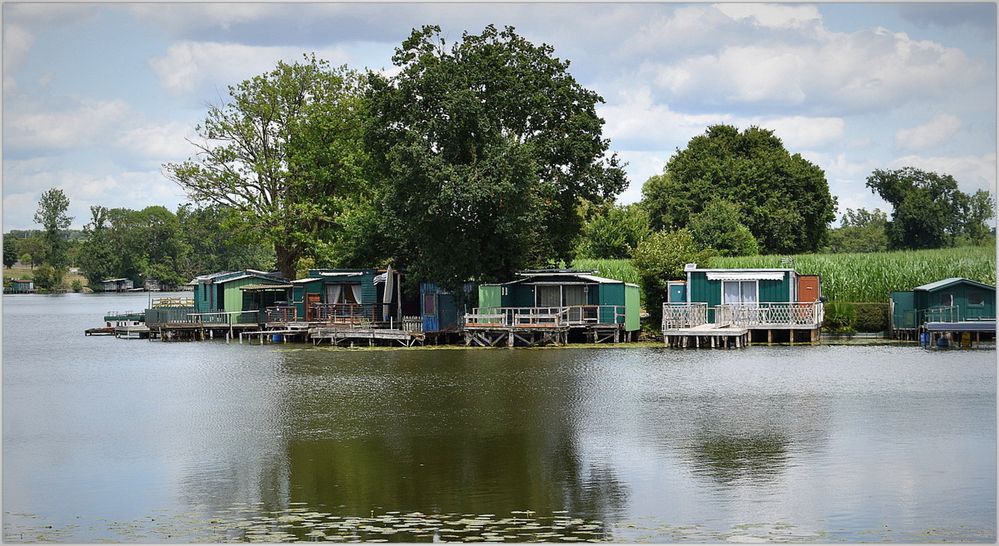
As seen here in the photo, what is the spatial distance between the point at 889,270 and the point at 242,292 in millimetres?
38478

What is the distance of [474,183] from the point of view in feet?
165

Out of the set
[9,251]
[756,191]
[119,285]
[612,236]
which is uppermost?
[9,251]

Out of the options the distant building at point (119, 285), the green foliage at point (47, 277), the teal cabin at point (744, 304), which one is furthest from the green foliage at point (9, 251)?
the teal cabin at point (744, 304)

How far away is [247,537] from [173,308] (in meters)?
53.6

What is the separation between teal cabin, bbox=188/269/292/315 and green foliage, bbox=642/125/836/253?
3427cm

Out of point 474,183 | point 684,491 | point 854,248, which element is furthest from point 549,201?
point 854,248

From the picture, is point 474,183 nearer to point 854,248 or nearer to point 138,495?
point 138,495

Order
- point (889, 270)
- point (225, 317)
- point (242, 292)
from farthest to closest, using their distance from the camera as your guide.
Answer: point (242, 292), point (225, 317), point (889, 270)

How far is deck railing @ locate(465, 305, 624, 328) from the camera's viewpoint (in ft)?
177

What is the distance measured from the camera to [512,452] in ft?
80.4

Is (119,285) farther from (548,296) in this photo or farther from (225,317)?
(548,296)

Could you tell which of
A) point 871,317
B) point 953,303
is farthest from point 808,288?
point 953,303

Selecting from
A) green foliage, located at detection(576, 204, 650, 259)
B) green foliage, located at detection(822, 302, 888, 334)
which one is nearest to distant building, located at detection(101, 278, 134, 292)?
green foliage, located at detection(576, 204, 650, 259)

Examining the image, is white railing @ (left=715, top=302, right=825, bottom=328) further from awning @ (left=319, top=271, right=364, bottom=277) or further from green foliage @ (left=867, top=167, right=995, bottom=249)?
green foliage @ (left=867, top=167, right=995, bottom=249)
